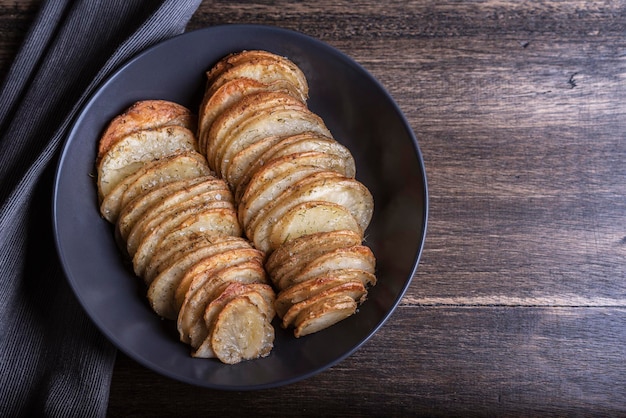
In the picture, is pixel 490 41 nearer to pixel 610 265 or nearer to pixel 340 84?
pixel 340 84

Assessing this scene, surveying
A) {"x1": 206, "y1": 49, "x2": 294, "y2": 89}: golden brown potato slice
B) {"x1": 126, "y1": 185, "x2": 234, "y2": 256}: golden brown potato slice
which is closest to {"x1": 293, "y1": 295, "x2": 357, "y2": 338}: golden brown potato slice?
{"x1": 126, "y1": 185, "x2": 234, "y2": 256}: golden brown potato slice

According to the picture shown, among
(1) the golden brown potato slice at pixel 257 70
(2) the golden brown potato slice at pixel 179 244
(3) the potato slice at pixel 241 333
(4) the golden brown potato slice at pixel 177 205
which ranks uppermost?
(1) the golden brown potato slice at pixel 257 70

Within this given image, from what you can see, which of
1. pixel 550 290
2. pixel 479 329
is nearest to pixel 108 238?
pixel 479 329

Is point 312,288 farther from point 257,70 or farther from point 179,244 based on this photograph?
point 257,70

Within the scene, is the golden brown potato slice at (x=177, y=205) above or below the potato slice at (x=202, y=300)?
above

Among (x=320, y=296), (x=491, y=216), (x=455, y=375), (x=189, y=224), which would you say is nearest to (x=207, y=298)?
(x=189, y=224)

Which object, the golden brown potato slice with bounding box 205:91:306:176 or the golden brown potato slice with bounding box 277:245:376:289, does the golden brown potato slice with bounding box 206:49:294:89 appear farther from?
the golden brown potato slice with bounding box 277:245:376:289

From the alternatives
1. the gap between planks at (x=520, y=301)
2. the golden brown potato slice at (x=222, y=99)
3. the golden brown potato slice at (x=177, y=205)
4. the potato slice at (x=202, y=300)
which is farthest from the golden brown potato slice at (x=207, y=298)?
the gap between planks at (x=520, y=301)

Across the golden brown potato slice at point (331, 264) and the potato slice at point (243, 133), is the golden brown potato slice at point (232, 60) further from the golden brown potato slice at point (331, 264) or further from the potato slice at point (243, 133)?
the golden brown potato slice at point (331, 264)
